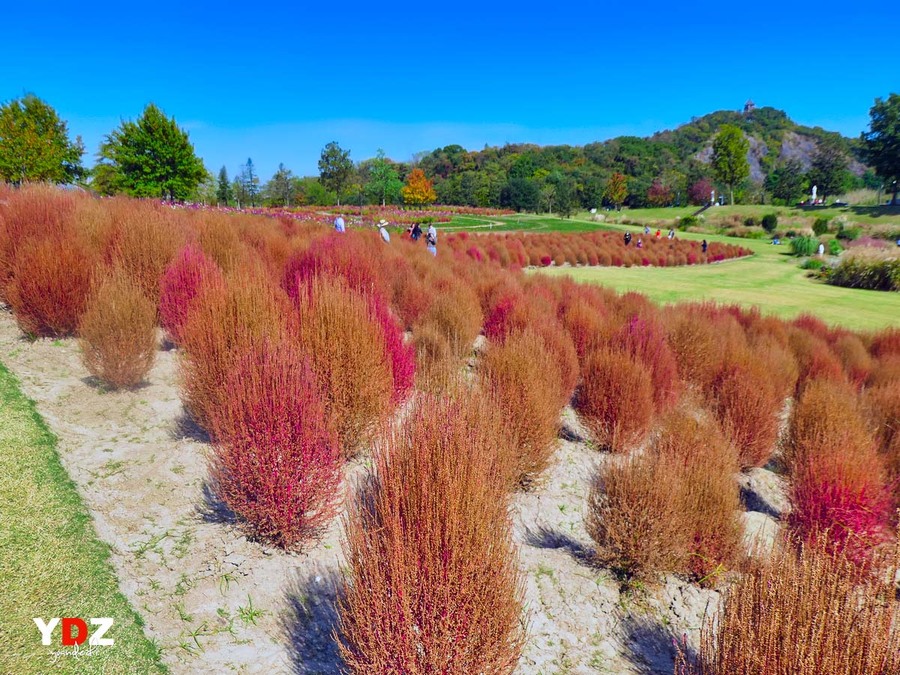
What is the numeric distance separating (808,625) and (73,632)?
349cm

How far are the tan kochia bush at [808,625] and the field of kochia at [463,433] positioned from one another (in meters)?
0.01

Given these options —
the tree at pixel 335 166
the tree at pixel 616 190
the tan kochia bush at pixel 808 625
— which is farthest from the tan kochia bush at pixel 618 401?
the tree at pixel 616 190

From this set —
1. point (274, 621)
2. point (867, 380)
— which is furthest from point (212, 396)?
point (867, 380)

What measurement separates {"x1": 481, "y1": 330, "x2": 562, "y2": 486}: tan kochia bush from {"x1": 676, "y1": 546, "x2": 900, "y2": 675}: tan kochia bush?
2337 millimetres

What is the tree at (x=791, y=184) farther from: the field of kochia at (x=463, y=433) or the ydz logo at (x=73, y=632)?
the ydz logo at (x=73, y=632)

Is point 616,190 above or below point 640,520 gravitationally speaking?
above

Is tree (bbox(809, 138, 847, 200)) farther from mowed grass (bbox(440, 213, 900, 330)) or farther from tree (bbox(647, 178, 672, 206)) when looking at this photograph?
mowed grass (bbox(440, 213, 900, 330))

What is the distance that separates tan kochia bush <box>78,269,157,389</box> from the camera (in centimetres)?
466

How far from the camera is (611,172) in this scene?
274 feet

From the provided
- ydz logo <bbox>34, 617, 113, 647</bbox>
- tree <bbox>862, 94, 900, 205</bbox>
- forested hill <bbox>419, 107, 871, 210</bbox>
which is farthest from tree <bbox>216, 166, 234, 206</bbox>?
tree <bbox>862, 94, 900, 205</bbox>

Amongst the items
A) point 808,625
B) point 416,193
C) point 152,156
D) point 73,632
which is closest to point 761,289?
point 808,625

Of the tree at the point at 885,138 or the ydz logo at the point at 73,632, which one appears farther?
the tree at the point at 885,138

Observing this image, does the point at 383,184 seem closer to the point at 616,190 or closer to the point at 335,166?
the point at 335,166

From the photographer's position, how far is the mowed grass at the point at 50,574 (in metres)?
2.39
